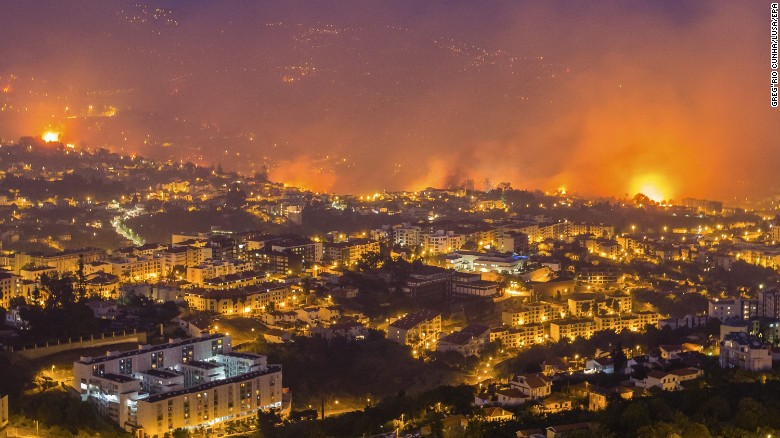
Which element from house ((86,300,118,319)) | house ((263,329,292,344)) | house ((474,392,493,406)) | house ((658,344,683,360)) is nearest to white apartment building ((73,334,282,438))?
house ((263,329,292,344))

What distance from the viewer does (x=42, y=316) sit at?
44.8 feet

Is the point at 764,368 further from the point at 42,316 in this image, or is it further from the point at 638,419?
the point at 42,316

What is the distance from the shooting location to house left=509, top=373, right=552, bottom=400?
1195 centimetres

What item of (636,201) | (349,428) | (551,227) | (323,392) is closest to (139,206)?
(551,227)

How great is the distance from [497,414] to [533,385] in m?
1.01

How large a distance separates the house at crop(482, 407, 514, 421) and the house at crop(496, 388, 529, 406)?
461mm

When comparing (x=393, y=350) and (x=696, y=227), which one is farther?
(x=696, y=227)

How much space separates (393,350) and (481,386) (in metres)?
1.74

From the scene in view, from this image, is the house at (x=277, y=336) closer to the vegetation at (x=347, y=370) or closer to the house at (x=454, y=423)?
the vegetation at (x=347, y=370)

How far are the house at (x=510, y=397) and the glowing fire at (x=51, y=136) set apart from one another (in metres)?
20.8

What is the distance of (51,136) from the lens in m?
31.2

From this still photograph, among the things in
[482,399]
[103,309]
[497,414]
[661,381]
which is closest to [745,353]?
[661,381]

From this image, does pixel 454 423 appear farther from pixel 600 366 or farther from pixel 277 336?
pixel 277 336

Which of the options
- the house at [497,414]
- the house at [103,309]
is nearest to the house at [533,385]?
the house at [497,414]
